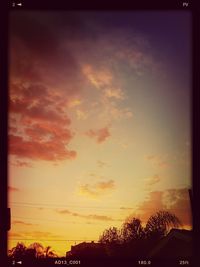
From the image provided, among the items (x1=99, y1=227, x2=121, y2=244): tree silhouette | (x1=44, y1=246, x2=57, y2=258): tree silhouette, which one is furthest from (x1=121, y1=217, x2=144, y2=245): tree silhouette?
(x1=44, y1=246, x2=57, y2=258): tree silhouette

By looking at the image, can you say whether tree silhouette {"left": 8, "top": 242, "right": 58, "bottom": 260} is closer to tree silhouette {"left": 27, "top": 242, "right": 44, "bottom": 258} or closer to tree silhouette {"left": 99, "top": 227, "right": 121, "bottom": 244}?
tree silhouette {"left": 27, "top": 242, "right": 44, "bottom": 258}

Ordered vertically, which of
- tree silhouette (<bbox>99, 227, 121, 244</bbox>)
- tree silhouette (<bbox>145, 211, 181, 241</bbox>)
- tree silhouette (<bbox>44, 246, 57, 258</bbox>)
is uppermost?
tree silhouette (<bbox>145, 211, 181, 241</bbox>)

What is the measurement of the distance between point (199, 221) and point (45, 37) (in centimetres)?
80

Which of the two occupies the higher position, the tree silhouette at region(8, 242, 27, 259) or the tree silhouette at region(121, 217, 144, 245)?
the tree silhouette at region(121, 217, 144, 245)

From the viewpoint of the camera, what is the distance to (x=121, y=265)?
1.69 metres

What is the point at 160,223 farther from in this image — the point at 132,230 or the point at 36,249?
the point at 36,249

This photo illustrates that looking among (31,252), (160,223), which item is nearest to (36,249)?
(31,252)

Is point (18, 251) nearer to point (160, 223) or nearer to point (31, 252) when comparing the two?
point (31, 252)

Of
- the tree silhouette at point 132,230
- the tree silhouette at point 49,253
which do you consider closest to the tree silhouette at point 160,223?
the tree silhouette at point 132,230

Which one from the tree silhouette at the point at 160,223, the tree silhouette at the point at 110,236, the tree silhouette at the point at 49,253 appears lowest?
the tree silhouette at the point at 49,253

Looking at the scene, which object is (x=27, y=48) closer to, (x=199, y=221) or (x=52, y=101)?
(x=52, y=101)

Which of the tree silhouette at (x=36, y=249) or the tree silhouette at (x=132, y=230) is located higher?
the tree silhouette at (x=132, y=230)

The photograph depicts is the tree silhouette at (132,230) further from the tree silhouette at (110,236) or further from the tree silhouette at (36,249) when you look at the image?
the tree silhouette at (36,249)

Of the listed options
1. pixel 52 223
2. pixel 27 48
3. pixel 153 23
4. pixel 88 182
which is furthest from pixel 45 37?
pixel 52 223
